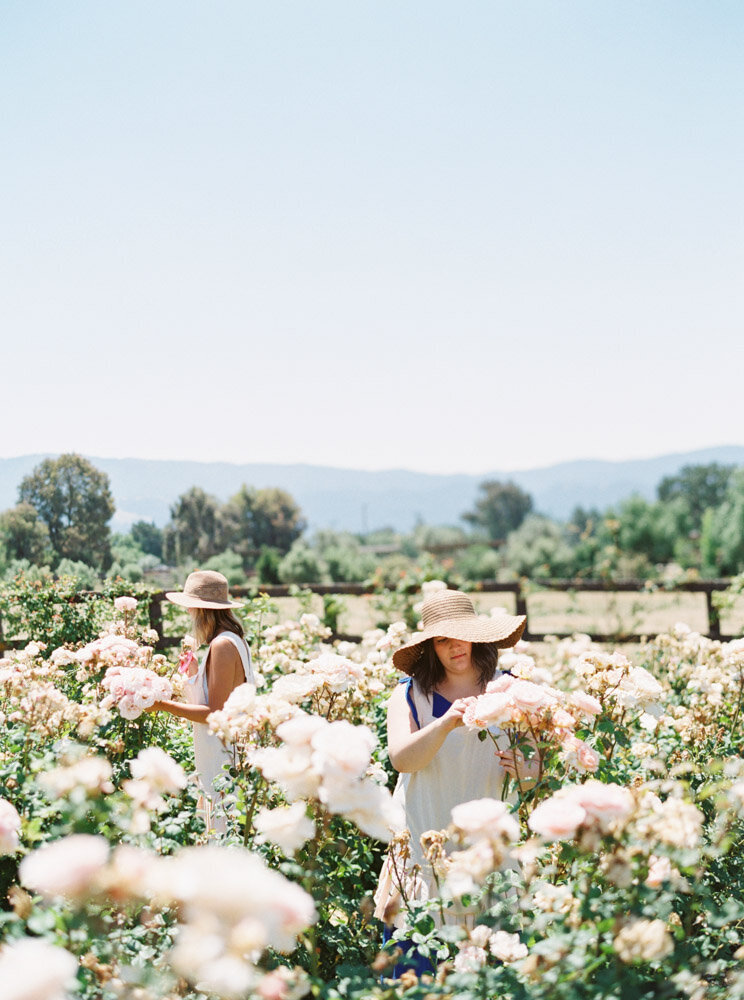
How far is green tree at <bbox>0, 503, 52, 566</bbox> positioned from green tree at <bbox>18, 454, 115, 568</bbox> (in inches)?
1.7

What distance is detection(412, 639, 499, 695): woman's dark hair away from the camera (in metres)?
2.50

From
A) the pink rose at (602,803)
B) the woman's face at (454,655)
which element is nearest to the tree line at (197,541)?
the woman's face at (454,655)

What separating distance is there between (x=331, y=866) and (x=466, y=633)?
765 millimetres

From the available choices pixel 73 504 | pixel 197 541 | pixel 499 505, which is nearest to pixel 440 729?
pixel 73 504

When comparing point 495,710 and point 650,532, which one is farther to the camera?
point 650,532

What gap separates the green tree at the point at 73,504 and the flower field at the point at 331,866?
2.84 m

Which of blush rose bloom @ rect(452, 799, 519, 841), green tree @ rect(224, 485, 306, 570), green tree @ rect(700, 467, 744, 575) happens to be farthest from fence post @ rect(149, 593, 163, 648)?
green tree @ rect(700, 467, 744, 575)

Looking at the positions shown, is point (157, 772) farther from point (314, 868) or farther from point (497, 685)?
point (497, 685)

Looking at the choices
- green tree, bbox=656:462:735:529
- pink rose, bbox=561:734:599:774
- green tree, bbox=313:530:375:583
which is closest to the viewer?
pink rose, bbox=561:734:599:774

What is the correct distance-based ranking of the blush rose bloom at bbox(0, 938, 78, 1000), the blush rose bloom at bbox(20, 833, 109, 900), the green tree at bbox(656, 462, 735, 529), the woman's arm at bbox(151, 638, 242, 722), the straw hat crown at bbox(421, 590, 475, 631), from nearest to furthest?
the blush rose bloom at bbox(0, 938, 78, 1000)
the blush rose bloom at bbox(20, 833, 109, 900)
the straw hat crown at bbox(421, 590, 475, 631)
the woman's arm at bbox(151, 638, 242, 722)
the green tree at bbox(656, 462, 735, 529)

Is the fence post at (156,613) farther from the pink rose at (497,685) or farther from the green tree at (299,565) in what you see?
the green tree at (299,565)

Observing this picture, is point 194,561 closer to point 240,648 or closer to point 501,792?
point 240,648

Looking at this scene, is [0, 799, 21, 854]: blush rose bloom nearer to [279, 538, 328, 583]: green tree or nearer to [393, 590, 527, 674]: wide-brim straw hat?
[393, 590, 527, 674]: wide-brim straw hat

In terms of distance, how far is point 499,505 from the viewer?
83500mm
